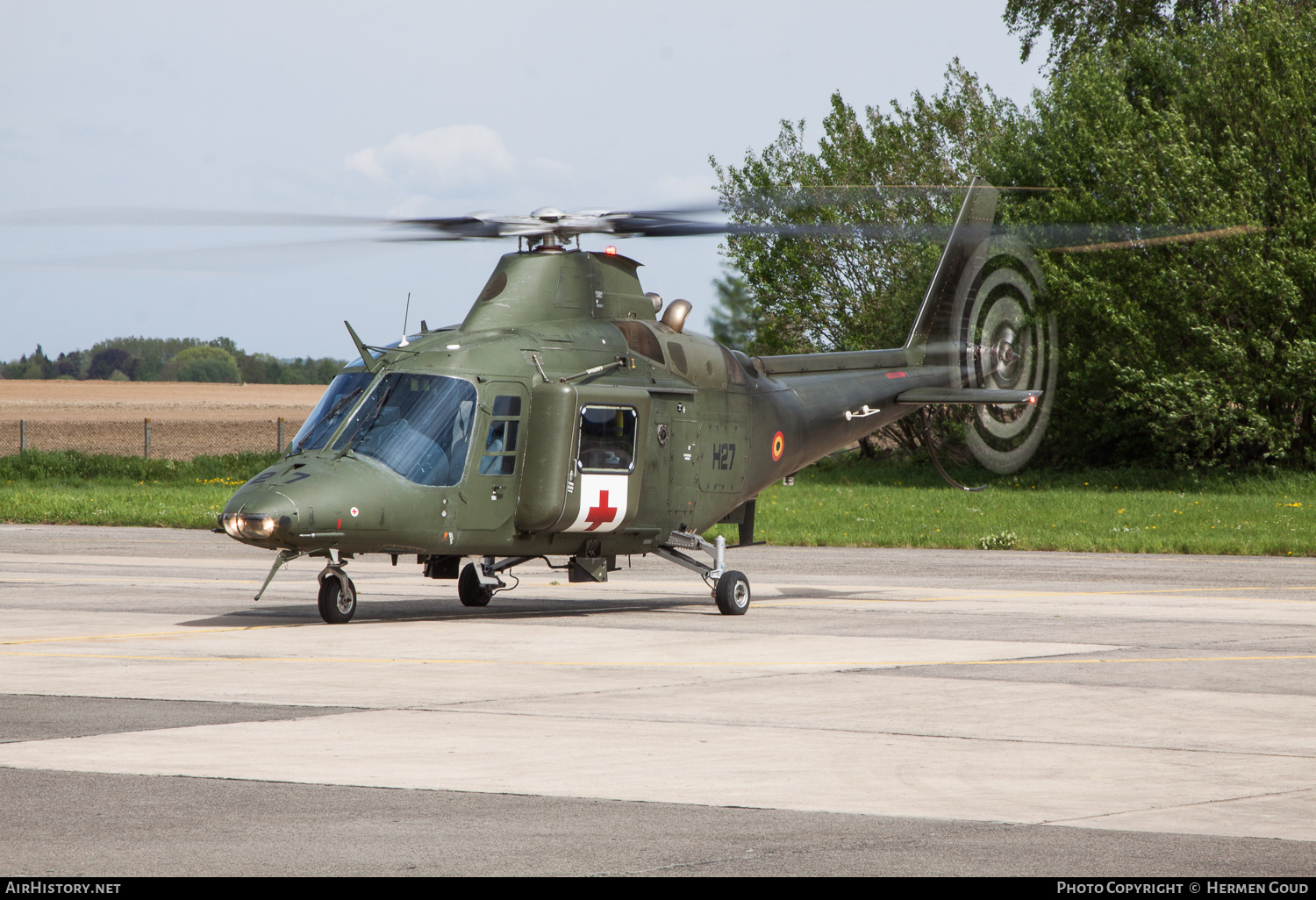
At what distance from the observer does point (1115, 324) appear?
43.3 meters

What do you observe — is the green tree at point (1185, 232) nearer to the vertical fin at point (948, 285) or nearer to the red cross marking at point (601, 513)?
the vertical fin at point (948, 285)

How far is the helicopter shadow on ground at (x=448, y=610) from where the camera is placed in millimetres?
16703

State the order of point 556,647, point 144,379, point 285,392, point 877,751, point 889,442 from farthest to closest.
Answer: point 144,379, point 285,392, point 889,442, point 556,647, point 877,751

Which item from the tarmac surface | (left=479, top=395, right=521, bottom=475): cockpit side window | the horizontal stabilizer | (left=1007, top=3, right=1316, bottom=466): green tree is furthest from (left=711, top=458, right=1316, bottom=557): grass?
(left=479, top=395, right=521, bottom=475): cockpit side window

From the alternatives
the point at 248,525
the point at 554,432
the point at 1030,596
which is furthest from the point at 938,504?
the point at 248,525

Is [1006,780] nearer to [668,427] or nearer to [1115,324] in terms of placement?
[668,427]

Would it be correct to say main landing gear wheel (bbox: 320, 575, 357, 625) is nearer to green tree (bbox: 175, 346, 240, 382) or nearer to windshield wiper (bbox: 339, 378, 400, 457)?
windshield wiper (bbox: 339, 378, 400, 457)

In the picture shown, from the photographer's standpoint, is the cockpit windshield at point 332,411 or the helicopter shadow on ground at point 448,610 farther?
the helicopter shadow on ground at point 448,610

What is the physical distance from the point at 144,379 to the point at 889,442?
250 ft

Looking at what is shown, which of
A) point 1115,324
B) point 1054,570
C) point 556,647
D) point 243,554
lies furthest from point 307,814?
point 1115,324

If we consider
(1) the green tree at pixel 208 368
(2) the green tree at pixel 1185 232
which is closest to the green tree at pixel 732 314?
(2) the green tree at pixel 1185 232

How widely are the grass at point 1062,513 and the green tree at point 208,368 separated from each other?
7627cm

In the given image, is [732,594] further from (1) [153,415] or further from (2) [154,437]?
(1) [153,415]

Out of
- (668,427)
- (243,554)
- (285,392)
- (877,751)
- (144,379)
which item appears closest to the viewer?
(877,751)
